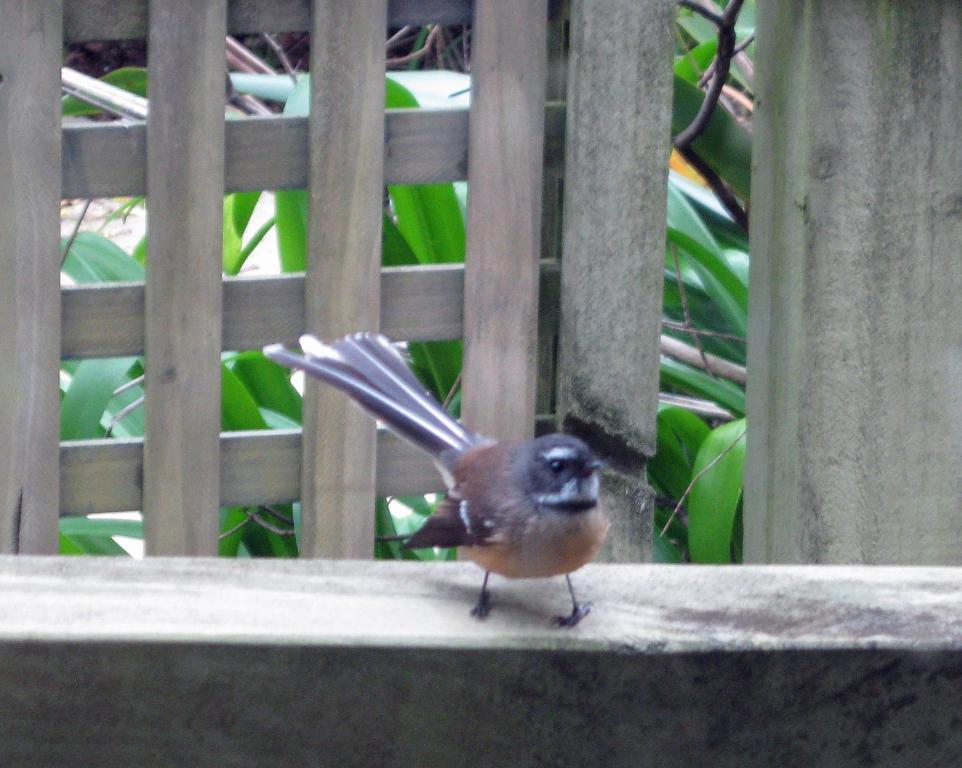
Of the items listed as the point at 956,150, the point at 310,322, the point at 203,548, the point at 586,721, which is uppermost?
the point at 956,150

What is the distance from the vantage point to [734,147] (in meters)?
2.45

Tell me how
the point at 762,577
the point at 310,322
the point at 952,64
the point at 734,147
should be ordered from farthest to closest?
the point at 734,147
the point at 310,322
the point at 952,64
the point at 762,577

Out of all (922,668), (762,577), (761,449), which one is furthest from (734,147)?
(922,668)

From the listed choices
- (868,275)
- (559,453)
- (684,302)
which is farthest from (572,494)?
(684,302)

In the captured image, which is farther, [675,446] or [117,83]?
[117,83]

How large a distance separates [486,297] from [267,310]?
0.33 metres

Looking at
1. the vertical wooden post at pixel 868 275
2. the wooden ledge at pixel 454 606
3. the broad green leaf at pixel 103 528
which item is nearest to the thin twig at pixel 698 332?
the vertical wooden post at pixel 868 275

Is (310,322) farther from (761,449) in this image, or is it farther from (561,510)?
(561,510)

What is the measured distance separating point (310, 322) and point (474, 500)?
2.69ft

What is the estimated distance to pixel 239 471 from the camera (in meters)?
2.11

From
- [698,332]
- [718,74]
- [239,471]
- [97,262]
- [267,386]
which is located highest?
[718,74]

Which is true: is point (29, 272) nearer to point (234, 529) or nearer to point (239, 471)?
point (239, 471)

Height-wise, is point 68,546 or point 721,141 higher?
point 721,141

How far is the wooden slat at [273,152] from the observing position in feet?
6.46
